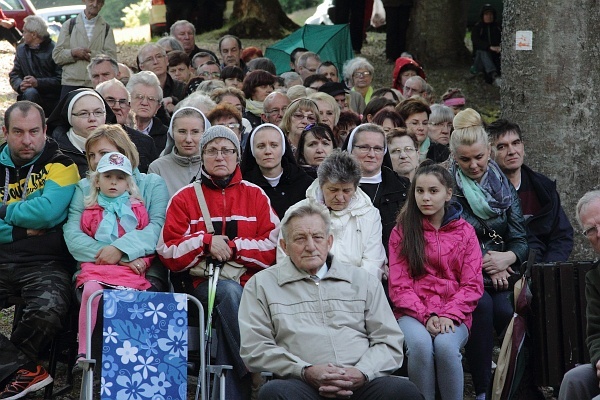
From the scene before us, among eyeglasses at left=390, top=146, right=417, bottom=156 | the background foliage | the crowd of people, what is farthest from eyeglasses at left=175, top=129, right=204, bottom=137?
the background foliage

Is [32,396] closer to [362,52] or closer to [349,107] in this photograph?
[349,107]

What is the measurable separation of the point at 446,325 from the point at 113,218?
2272 millimetres

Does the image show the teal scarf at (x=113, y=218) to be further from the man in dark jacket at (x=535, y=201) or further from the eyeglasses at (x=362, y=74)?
the eyeglasses at (x=362, y=74)

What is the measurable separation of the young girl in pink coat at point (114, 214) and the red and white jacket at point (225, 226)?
8.9 inches

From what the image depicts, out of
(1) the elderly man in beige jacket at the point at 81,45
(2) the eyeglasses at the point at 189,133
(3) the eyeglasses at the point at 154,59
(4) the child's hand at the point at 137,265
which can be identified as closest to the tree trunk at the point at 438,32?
(1) the elderly man in beige jacket at the point at 81,45

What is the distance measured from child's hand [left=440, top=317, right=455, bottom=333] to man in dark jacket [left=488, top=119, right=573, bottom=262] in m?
1.29

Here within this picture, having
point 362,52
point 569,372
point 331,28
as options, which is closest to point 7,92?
point 331,28

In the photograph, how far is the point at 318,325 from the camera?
20.4ft

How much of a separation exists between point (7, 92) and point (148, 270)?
9485 mm

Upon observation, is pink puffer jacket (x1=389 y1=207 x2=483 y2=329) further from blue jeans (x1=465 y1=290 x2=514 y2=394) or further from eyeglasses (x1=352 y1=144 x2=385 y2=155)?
eyeglasses (x1=352 y1=144 x2=385 y2=155)

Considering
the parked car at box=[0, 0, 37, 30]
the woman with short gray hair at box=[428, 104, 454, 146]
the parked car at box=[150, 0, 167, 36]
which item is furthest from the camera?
the parked car at box=[0, 0, 37, 30]

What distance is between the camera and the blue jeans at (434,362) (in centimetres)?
658

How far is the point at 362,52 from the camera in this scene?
18.9 meters

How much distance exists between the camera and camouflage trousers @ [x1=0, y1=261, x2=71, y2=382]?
6.85m
